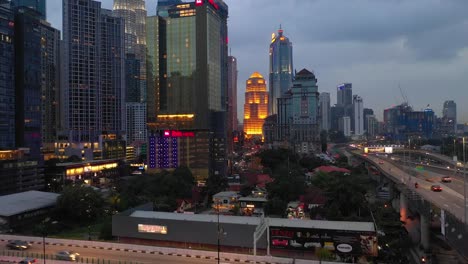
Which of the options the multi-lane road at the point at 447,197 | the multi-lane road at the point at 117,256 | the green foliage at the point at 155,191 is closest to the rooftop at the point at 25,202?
the green foliage at the point at 155,191

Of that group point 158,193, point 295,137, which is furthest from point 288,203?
point 295,137

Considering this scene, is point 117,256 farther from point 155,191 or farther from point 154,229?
point 155,191

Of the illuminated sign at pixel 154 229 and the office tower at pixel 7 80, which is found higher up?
the office tower at pixel 7 80

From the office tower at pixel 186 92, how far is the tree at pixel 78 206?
151 ft

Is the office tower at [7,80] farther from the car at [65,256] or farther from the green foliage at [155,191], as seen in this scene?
the car at [65,256]

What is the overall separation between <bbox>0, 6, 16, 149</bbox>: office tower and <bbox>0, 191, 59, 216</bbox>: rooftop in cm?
1960

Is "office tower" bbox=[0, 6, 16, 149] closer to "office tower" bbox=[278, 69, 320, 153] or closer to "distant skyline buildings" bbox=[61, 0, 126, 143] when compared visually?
"distant skyline buildings" bbox=[61, 0, 126, 143]

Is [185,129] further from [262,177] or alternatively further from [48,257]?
Result: [48,257]

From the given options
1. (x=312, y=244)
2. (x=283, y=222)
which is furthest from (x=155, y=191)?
(x=312, y=244)

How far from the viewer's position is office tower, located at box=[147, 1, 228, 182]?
9606cm

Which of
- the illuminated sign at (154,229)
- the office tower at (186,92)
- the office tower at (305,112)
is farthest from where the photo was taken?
the office tower at (305,112)

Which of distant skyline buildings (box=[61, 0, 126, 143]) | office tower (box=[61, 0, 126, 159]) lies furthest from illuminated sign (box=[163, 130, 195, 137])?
distant skyline buildings (box=[61, 0, 126, 143])

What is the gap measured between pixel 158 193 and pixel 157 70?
176 feet

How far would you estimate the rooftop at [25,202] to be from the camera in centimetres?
4342
